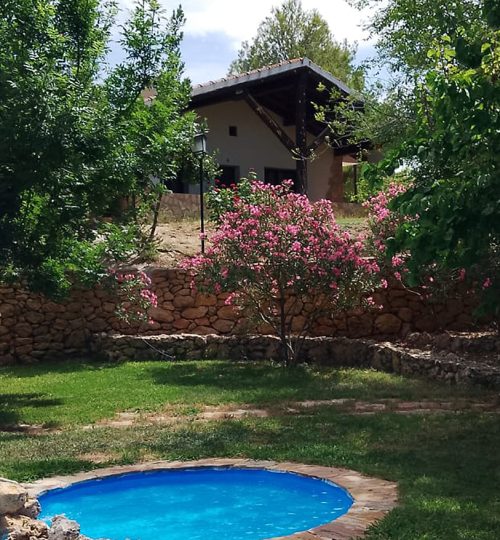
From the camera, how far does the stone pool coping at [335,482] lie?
542 cm

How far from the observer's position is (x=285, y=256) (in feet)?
44.4

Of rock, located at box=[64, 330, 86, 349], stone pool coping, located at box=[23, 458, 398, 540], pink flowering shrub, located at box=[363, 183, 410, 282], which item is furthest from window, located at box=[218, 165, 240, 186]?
stone pool coping, located at box=[23, 458, 398, 540]

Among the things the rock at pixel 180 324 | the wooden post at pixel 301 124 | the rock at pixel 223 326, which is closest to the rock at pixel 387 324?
the rock at pixel 223 326

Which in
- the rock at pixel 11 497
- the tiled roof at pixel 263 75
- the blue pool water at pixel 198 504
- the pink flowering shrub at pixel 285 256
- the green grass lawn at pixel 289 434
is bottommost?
the blue pool water at pixel 198 504

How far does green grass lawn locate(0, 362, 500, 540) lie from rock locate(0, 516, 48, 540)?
2.21m

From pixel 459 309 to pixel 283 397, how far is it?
659cm

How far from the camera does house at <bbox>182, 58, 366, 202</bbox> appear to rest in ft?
73.6

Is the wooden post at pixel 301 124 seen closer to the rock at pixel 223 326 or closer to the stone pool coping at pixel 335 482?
the rock at pixel 223 326

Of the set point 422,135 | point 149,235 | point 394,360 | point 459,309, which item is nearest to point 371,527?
point 422,135

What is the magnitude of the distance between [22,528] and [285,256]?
8.87 meters

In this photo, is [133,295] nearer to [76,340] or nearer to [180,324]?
[180,324]

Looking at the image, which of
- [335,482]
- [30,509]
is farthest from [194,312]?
[30,509]

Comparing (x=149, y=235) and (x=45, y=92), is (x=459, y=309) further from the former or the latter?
(x=45, y=92)

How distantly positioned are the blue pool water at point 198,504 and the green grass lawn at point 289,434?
44 centimetres
